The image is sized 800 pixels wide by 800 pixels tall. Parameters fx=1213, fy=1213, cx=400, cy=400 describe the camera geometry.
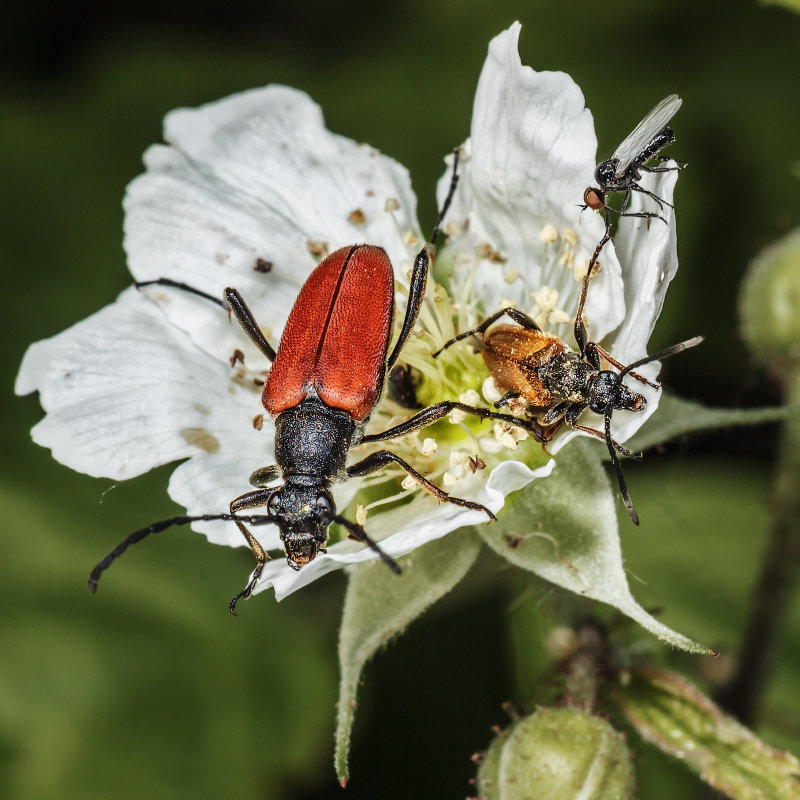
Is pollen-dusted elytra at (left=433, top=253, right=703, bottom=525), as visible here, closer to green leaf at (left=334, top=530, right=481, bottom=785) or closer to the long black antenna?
green leaf at (left=334, top=530, right=481, bottom=785)

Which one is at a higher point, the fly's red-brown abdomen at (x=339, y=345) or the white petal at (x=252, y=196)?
the white petal at (x=252, y=196)

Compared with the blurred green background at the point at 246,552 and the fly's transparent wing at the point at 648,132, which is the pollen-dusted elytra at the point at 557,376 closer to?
the fly's transparent wing at the point at 648,132

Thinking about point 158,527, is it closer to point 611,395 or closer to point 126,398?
point 126,398

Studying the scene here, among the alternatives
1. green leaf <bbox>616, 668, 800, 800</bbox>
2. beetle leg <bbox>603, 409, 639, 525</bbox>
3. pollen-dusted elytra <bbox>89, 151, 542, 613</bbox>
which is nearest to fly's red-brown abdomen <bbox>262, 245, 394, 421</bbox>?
pollen-dusted elytra <bbox>89, 151, 542, 613</bbox>

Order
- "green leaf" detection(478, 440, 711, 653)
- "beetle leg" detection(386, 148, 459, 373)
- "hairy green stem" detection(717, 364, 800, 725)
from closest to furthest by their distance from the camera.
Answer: "green leaf" detection(478, 440, 711, 653) < "beetle leg" detection(386, 148, 459, 373) < "hairy green stem" detection(717, 364, 800, 725)

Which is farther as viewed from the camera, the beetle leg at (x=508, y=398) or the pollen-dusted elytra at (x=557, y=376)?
the beetle leg at (x=508, y=398)

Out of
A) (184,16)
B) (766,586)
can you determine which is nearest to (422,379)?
(766,586)

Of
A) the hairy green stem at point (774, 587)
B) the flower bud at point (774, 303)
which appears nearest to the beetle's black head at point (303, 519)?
the flower bud at point (774, 303)

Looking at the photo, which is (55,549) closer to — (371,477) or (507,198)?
(371,477)
